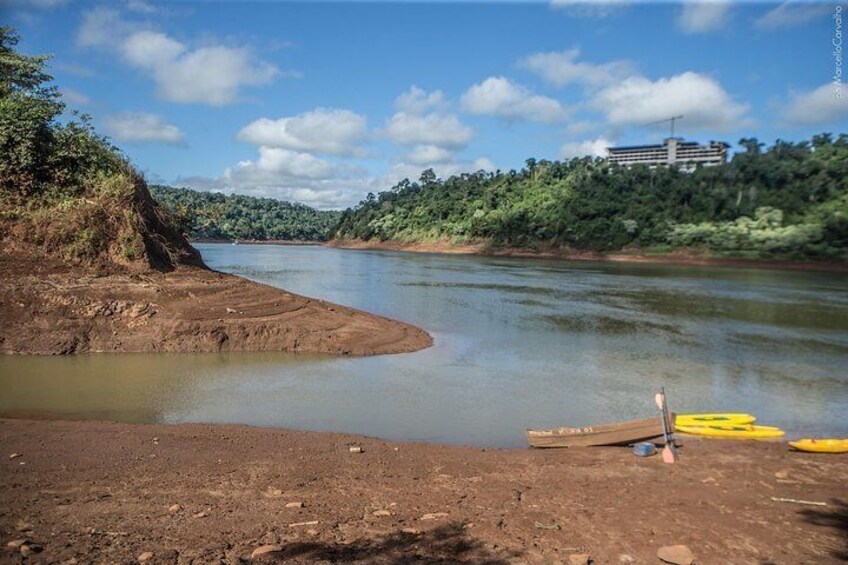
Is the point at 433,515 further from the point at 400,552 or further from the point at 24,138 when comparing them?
the point at 24,138

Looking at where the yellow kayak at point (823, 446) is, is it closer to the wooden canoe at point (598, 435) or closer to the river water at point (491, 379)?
the river water at point (491, 379)

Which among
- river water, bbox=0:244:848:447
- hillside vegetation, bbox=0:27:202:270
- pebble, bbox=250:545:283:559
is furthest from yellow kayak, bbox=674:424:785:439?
hillside vegetation, bbox=0:27:202:270

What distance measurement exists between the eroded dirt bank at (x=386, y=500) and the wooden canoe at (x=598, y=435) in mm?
→ 247

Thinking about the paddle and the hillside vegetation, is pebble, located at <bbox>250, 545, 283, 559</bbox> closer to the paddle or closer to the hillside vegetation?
the paddle

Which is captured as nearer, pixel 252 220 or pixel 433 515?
pixel 433 515

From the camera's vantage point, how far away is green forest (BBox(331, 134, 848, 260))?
6094 centimetres

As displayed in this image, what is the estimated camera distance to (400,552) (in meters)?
4.91

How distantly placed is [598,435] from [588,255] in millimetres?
69222

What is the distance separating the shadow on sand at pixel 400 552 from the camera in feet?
15.5

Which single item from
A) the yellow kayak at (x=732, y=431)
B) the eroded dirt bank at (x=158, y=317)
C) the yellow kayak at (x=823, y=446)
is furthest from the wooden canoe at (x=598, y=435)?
the eroded dirt bank at (x=158, y=317)

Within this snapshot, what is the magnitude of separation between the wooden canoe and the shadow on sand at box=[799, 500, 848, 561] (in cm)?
257

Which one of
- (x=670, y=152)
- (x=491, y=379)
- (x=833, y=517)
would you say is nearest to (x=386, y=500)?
(x=833, y=517)

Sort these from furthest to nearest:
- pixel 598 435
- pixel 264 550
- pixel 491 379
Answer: pixel 491 379 < pixel 598 435 < pixel 264 550

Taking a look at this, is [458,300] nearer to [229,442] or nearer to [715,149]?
[229,442]
